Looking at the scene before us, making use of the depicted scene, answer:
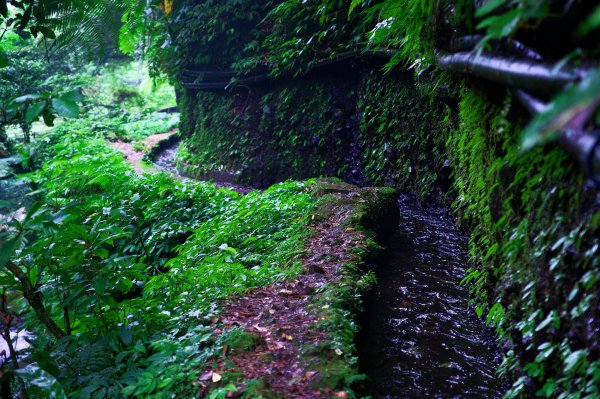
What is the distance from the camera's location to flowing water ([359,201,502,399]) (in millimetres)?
2947

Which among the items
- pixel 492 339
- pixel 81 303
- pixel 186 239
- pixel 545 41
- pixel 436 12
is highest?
pixel 436 12

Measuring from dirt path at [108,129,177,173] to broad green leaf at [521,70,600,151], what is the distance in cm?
1132

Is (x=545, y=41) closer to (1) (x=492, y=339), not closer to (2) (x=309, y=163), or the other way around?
(1) (x=492, y=339)

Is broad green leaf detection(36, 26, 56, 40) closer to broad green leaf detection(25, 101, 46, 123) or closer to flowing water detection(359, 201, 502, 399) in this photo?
broad green leaf detection(25, 101, 46, 123)

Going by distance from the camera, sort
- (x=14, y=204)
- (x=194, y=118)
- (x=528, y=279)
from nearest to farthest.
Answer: (x=528, y=279), (x=14, y=204), (x=194, y=118)

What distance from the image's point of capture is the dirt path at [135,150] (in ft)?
40.7

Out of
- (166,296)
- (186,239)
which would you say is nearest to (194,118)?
(186,239)

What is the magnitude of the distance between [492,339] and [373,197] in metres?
2.59

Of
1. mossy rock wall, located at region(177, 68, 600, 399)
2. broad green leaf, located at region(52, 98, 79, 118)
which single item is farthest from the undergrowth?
mossy rock wall, located at region(177, 68, 600, 399)

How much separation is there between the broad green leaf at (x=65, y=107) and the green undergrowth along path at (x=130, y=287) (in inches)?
23.4

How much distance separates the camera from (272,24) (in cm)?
1012

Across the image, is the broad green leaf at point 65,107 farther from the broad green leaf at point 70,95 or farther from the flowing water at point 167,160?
the flowing water at point 167,160

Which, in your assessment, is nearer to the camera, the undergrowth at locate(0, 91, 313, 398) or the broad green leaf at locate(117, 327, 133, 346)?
the undergrowth at locate(0, 91, 313, 398)

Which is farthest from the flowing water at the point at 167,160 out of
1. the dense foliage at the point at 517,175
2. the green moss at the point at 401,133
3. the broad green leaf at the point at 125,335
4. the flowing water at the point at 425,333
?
the broad green leaf at the point at 125,335
